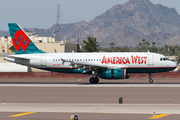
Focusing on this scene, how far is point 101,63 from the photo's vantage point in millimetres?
46062

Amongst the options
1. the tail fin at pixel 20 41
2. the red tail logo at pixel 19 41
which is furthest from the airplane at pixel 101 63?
the red tail logo at pixel 19 41

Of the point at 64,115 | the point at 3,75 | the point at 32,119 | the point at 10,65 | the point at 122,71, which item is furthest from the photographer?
the point at 10,65

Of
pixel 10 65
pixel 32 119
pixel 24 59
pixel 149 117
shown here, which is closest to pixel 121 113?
pixel 149 117

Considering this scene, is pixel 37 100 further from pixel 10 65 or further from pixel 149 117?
pixel 10 65

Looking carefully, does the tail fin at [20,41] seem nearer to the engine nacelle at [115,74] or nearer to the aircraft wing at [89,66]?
the aircraft wing at [89,66]

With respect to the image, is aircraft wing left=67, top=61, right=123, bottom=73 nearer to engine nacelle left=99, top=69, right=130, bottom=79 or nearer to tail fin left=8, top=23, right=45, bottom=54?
engine nacelle left=99, top=69, right=130, bottom=79

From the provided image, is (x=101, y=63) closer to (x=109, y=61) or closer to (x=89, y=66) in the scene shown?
(x=109, y=61)

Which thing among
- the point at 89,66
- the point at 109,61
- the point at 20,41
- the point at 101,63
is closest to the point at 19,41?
the point at 20,41

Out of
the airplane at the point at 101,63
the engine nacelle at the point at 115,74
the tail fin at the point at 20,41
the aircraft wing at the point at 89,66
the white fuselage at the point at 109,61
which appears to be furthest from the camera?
the tail fin at the point at 20,41

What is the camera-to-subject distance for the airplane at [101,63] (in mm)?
44094

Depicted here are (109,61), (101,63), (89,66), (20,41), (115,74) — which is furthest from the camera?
(20,41)

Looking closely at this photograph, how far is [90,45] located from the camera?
448 feet

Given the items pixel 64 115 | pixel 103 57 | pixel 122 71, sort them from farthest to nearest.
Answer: pixel 103 57, pixel 122 71, pixel 64 115

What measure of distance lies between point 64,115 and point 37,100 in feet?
26.2
